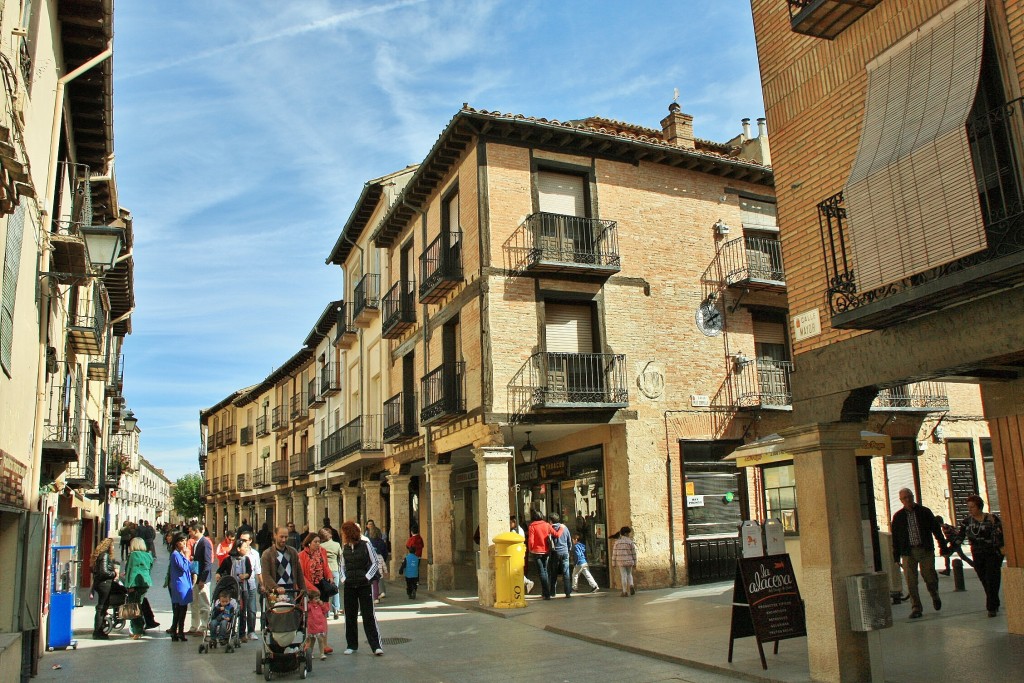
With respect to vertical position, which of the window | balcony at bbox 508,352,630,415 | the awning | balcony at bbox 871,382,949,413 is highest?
balcony at bbox 508,352,630,415

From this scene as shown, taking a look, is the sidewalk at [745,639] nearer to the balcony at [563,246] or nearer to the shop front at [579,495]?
the shop front at [579,495]

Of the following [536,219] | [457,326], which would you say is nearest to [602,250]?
[536,219]

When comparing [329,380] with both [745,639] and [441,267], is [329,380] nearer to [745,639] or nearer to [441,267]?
[441,267]

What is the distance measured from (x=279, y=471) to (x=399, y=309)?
71.3 feet

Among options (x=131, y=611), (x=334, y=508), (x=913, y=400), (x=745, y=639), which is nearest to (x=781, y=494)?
(x=913, y=400)

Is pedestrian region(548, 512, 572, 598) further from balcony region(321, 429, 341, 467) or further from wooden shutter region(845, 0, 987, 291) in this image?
balcony region(321, 429, 341, 467)

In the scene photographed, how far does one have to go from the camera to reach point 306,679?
889 cm

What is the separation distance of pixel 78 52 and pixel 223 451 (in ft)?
158

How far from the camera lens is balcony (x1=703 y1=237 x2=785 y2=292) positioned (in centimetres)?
1812

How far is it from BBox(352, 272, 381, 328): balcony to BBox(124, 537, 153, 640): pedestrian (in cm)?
1248

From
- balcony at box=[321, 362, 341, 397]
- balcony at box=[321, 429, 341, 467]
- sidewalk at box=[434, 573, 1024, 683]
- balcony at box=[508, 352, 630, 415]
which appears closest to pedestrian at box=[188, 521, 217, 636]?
sidewalk at box=[434, 573, 1024, 683]

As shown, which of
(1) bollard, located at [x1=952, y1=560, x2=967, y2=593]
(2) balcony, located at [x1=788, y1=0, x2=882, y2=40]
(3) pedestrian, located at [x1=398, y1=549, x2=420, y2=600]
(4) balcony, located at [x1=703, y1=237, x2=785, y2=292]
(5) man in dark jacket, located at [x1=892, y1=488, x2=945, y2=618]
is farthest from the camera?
(4) balcony, located at [x1=703, y1=237, x2=785, y2=292]

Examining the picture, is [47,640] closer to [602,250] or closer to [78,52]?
[78,52]

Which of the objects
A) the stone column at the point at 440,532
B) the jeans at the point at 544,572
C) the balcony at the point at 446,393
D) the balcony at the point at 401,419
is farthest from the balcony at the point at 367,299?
the jeans at the point at 544,572
